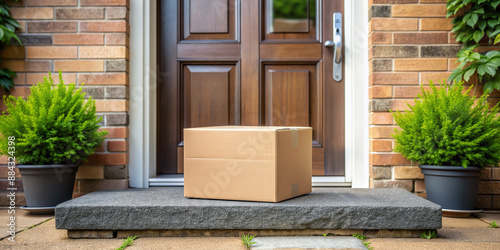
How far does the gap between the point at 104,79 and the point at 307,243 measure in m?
1.40

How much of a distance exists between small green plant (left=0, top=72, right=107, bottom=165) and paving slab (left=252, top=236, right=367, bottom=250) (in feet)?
3.30

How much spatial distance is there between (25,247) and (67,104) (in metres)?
0.74

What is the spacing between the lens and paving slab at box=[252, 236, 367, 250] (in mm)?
A: 1505

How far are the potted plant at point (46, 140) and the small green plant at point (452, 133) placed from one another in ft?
5.17

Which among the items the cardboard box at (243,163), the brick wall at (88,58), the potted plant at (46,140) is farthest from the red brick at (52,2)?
the cardboard box at (243,163)

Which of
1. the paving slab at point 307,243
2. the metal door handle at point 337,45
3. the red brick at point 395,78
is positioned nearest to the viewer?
the paving slab at point 307,243

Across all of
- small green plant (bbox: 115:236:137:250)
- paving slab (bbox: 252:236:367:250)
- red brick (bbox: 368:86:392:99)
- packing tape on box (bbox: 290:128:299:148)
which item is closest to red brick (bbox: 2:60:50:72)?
small green plant (bbox: 115:236:137:250)

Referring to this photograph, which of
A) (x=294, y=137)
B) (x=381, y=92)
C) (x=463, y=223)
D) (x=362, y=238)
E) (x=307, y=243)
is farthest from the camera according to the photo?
(x=381, y=92)

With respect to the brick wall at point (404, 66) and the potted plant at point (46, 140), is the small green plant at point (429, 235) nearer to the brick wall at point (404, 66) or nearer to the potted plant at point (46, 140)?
the brick wall at point (404, 66)

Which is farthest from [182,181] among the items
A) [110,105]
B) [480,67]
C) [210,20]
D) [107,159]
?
[480,67]

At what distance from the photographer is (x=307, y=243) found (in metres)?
1.55

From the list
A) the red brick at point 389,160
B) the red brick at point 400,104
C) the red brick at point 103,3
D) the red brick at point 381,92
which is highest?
the red brick at point 103,3

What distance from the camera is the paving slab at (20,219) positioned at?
1.84 m

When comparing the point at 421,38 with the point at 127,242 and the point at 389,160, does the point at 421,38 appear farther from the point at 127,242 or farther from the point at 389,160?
the point at 127,242
